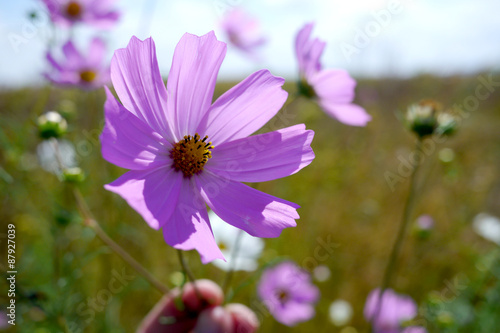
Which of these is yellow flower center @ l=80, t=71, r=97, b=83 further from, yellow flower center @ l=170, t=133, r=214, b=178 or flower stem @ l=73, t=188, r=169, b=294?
yellow flower center @ l=170, t=133, r=214, b=178

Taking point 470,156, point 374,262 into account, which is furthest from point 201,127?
point 470,156

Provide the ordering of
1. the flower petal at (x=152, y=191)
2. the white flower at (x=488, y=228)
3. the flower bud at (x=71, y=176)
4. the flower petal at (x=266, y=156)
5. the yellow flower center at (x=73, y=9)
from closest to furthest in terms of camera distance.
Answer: the flower petal at (x=152, y=191), the flower petal at (x=266, y=156), the flower bud at (x=71, y=176), the yellow flower center at (x=73, y=9), the white flower at (x=488, y=228)

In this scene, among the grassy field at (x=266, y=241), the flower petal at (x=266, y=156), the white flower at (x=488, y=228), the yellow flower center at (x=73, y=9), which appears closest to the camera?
the flower petal at (x=266, y=156)

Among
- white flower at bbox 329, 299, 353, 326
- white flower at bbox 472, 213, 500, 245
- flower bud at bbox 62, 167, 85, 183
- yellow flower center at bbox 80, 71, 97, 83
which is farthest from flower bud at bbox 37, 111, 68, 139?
white flower at bbox 472, 213, 500, 245

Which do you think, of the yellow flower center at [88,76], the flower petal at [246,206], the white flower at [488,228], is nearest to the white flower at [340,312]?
the white flower at [488,228]

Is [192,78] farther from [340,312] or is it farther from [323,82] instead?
[340,312]

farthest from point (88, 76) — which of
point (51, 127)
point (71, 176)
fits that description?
point (71, 176)

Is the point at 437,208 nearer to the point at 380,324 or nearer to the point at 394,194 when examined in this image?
the point at 394,194

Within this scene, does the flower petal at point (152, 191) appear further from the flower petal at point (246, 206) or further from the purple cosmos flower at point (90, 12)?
the purple cosmos flower at point (90, 12)
